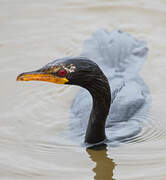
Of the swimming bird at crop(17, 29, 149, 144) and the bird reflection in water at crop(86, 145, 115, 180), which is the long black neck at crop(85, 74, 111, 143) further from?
the bird reflection in water at crop(86, 145, 115, 180)

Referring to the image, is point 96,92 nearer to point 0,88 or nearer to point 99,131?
point 99,131

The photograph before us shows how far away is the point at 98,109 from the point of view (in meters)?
6.34

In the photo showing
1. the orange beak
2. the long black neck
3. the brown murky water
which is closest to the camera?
the orange beak

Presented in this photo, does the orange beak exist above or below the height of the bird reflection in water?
above

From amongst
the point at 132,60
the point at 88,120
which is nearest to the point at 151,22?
the point at 132,60

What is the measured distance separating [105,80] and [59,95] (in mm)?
2047

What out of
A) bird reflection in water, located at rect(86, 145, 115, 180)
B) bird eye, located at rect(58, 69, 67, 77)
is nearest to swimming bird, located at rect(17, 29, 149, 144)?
bird eye, located at rect(58, 69, 67, 77)

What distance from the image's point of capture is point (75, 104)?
24.7ft

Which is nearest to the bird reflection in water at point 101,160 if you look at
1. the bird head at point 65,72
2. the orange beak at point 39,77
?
the bird head at point 65,72

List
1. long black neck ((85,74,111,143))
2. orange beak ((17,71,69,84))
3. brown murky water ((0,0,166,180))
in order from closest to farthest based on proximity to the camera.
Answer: orange beak ((17,71,69,84)) < long black neck ((85,74,111,143)) < brown murky water ((0,0,166,180))

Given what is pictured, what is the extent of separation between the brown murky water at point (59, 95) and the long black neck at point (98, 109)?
22 centimetres

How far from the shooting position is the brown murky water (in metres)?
6.34

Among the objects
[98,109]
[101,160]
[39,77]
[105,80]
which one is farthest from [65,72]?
[101,160]

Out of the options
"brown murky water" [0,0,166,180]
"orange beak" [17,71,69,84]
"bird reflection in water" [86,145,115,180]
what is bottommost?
"bird reflection in water" [86,145,115,180]
